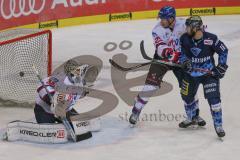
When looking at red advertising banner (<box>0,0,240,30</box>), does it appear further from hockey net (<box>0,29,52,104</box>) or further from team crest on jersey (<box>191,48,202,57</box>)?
team crest on jersey (<box>191,48,202,57</box>)

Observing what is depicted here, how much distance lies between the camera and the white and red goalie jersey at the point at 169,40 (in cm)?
639

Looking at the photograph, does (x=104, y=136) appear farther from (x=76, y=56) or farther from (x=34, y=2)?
(x=34, y=2)

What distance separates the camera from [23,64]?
761 centimetres

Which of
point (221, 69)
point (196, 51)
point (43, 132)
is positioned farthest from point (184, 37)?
point (43, 132)

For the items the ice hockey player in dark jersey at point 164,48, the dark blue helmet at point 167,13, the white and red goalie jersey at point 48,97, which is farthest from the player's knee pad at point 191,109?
the white and red goalie jersey at point 48,97

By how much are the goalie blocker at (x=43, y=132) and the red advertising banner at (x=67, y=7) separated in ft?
17.2

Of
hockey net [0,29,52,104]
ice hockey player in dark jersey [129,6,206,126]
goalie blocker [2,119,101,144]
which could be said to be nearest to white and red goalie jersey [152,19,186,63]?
ice hockey player in dark jersey [129,6,206,126]

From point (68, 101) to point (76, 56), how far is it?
451cm

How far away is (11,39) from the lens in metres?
7.45

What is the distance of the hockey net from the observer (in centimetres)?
751

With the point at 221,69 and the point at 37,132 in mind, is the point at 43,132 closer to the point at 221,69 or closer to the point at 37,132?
the point at 37,132

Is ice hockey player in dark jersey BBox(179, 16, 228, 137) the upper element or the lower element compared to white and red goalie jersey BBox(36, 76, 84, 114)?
upper

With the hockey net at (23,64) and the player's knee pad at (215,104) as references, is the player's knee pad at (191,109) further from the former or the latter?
the hockey net at (23,64)

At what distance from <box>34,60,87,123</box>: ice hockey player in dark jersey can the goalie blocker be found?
166 mm
